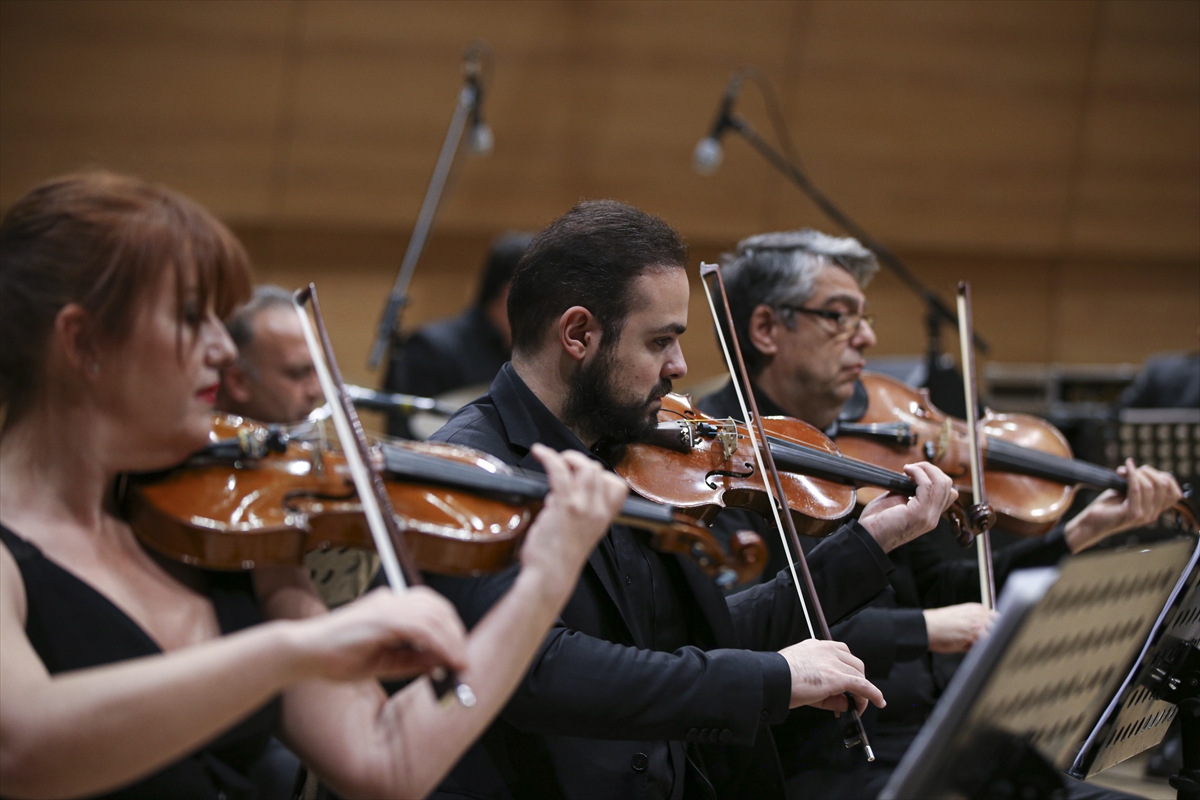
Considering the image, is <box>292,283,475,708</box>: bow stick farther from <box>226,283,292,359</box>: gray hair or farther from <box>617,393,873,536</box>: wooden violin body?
<box>226,283,292,359</box>: gray hair

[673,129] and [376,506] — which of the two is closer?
[376,506]

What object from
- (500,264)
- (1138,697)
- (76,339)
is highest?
(76,339)

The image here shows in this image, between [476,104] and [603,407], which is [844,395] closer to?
[603,407]

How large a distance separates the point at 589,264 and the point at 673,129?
4.08 metres

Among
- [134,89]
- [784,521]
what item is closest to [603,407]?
[784,521]

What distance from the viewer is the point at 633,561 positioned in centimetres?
199

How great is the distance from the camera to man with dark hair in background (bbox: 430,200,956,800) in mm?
1769

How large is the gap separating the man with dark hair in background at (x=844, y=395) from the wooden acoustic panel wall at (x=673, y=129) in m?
3.02

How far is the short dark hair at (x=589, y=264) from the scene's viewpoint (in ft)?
6.52

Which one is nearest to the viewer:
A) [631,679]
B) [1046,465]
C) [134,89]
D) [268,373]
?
[631,679]

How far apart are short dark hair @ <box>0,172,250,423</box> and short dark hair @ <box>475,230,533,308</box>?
133 inches

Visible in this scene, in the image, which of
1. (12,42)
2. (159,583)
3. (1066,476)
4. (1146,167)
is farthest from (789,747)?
(1146,167)

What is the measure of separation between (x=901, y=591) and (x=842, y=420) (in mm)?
426

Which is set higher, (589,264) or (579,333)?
(589,264)
